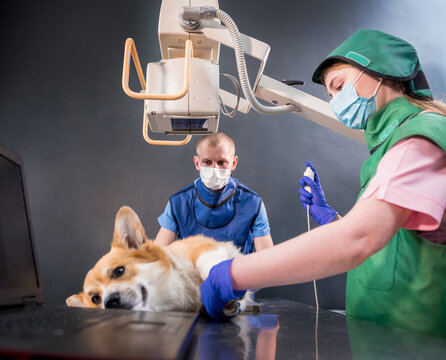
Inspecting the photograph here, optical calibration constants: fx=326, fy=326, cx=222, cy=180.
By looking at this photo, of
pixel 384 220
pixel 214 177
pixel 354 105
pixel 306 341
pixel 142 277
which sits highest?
pixel 354 105

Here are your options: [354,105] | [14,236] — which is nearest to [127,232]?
[14,236]

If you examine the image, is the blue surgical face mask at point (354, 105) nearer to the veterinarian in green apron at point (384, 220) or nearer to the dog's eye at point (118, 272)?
the veterinarian in green apron at point (384, 220)

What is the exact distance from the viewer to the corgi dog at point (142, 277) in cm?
88

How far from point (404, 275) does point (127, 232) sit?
820 mm

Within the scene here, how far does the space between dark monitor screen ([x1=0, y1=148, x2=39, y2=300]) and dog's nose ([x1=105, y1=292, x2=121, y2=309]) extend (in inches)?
7.3

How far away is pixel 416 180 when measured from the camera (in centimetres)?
68

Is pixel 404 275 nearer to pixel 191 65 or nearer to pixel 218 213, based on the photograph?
pixel 191 65

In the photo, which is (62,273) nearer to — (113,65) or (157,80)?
(113,65)

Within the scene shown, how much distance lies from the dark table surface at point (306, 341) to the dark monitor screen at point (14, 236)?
1.43 feet

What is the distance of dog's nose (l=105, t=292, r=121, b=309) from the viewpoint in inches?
33.7

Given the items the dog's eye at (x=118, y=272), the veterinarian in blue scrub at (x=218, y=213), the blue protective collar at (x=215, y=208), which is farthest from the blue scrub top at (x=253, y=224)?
the dog's eye at (x=118, y=272)

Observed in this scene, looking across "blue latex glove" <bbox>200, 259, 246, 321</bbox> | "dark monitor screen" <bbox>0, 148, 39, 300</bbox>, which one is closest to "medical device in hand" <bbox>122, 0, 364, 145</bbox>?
"dark monitor screen" <bbox>0, 148, 39, 300</bbox>

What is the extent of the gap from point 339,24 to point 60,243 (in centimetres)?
316

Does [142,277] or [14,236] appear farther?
[142,277]
